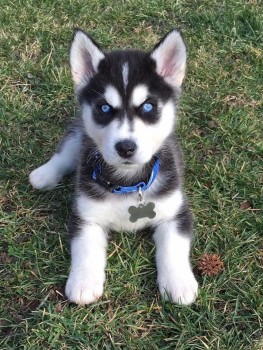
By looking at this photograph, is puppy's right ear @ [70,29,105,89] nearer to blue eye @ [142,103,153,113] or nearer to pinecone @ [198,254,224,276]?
blue eye @ [142,103,153,113]

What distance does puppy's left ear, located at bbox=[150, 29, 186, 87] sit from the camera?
3842mm

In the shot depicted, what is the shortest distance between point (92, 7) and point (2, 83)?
5.83ft

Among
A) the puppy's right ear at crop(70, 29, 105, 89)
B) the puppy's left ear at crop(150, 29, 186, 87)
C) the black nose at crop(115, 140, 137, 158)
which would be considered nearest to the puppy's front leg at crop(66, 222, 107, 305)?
the black nose at crop(115, 140, 137, 158)

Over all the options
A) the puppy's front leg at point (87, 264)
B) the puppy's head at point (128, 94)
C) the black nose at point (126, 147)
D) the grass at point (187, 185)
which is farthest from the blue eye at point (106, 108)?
the grass at point (187, 185)

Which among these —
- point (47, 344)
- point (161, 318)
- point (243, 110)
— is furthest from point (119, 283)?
point (243, 110)

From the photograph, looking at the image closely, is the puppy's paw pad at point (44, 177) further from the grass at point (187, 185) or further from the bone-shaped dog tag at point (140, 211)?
the bone-shaped dog tag at point (140, 211)

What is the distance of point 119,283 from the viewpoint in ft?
13.0

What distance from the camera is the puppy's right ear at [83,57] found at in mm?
3906

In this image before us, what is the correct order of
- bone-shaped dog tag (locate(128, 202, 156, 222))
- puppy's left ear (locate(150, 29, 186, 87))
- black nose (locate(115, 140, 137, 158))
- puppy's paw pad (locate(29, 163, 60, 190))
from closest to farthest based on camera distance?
1. black nose (locate(115, 140, 137, 158))
2. puppy's left ear (locate(150, 29, 186, 87))
3. bone-shaped dog tag (locate(128, 202, 156, 222))
4. puppy's paw pad (locate(29, 163, 60, 190))

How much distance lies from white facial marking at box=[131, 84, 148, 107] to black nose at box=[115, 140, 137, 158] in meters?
0.33

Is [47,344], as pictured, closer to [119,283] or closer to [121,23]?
[119,283]

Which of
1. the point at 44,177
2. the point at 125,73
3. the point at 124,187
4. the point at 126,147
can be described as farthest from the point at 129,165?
the point at 44,177

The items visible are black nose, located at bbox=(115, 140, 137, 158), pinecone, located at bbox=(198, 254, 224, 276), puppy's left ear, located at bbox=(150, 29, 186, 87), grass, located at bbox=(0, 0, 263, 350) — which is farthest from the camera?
pinecone, located at bbox=(198, 254, 224, 276)

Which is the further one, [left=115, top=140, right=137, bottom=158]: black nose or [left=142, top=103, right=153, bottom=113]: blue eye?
[left=142, top=103, right=153, bottom=113]: blue eye
